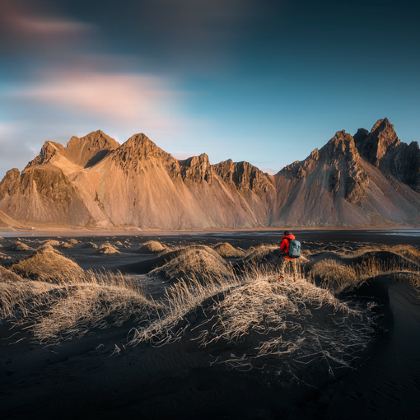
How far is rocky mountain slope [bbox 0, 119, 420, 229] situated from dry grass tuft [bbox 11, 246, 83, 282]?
80.8 metres

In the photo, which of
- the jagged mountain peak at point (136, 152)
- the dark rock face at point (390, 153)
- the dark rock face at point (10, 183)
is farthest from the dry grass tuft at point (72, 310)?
the dark rock face at point (390, 153)

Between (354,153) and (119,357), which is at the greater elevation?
(354,153)

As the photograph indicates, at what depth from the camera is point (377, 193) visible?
152 metres

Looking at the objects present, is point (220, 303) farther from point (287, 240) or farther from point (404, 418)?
point (287, 240)

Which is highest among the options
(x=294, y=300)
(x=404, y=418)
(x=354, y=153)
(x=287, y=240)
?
(x=354, y=153)

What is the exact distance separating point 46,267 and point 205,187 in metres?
120

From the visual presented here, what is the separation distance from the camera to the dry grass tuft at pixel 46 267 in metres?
20.9

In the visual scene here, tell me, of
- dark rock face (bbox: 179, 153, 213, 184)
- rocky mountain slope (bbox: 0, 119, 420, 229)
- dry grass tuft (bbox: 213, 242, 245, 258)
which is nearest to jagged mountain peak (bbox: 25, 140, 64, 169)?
rocky mountain slope (bbox: 0, 119, 420, 229)

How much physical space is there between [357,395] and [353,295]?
5.88 m

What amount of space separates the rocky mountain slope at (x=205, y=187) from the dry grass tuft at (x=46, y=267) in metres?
80.8

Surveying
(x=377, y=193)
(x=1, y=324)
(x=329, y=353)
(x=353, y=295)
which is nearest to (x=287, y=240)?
(x=353, y=295)

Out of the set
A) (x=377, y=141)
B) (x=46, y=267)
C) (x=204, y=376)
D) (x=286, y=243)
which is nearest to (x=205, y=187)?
(x=377, y=141)

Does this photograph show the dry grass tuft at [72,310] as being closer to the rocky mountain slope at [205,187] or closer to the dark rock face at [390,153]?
the rocky mountain slope at [205,187]

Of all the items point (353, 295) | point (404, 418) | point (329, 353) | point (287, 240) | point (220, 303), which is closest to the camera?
point (404, 418)
